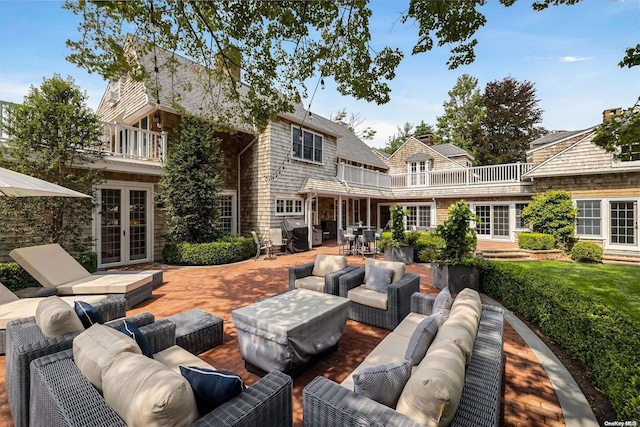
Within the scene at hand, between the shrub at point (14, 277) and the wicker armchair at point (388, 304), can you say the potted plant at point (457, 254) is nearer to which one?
the wicker armchair at point (388, 304)

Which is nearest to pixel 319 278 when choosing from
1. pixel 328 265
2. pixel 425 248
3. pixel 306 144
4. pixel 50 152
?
pixel 328 265

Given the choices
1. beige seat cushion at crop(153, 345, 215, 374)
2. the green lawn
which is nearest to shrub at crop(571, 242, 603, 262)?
the green lawn

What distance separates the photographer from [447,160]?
20891 millimetres

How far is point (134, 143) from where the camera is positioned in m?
9.11

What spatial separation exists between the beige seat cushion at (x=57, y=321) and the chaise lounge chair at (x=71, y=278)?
103 inches

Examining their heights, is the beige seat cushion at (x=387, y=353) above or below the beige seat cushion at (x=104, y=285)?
below

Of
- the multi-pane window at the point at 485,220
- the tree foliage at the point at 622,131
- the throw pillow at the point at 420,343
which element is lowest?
the throw pillow at the point at 420,343

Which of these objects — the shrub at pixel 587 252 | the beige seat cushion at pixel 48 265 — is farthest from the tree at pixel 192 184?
the shrub at pixel 587 252

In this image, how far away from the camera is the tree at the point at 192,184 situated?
939 centimetres

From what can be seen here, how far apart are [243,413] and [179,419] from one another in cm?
35

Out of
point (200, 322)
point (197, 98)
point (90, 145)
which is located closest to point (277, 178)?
point (197, 98)

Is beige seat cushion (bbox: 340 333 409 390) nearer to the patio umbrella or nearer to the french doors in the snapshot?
the patio umbrella

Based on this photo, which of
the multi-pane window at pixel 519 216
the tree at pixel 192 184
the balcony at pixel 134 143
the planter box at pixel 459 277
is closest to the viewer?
the planter box at pixel 459 277

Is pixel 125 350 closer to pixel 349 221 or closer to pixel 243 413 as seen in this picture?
pixel 243 413
